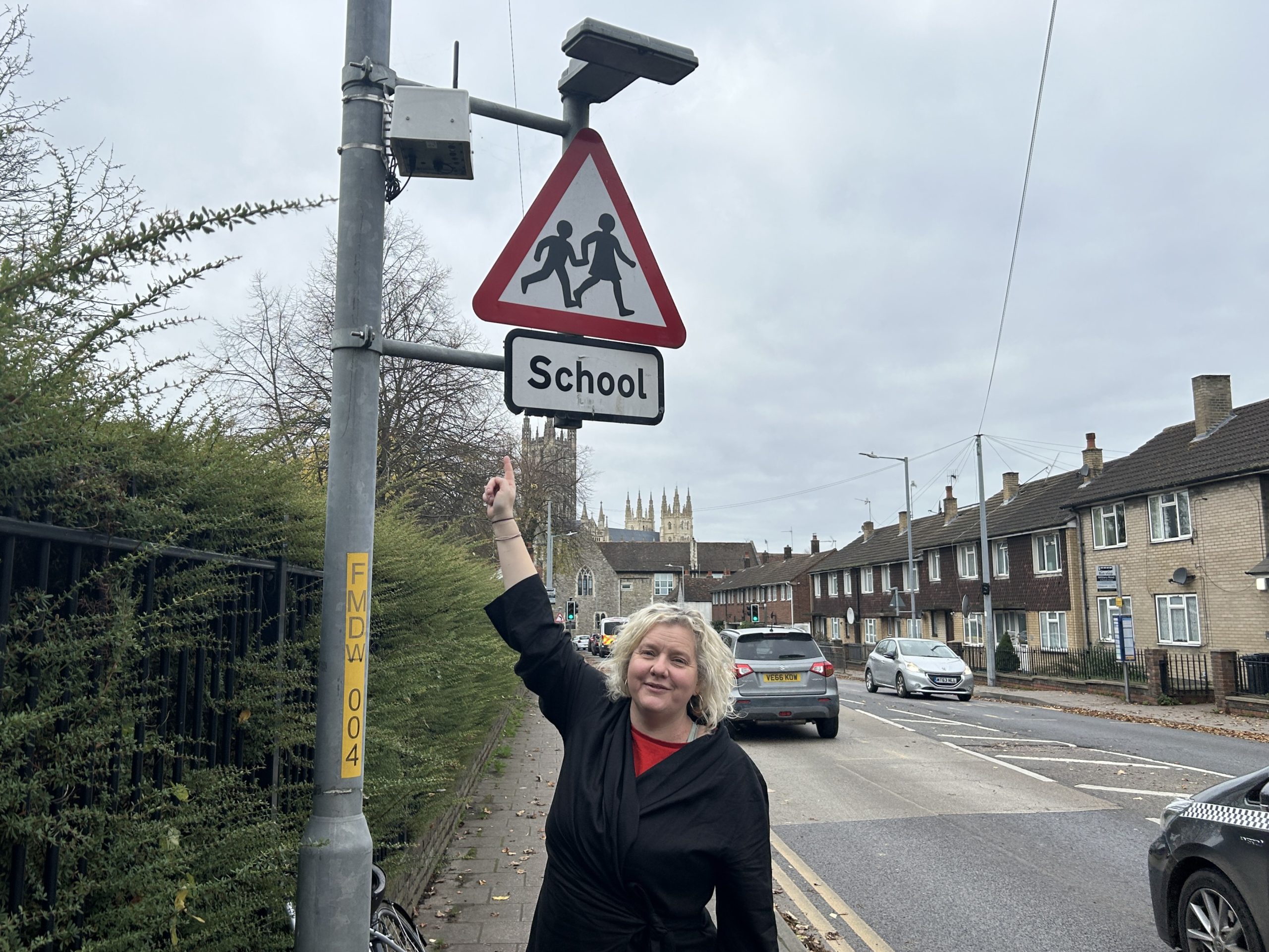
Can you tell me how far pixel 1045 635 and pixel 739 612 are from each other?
50.0 m

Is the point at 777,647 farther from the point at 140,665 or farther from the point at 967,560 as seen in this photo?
the point at 967,560

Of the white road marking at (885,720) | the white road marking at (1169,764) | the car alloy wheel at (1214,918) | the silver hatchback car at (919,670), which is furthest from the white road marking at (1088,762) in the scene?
the silver hatchback car at (919,670)

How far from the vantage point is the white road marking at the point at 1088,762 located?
1192cm

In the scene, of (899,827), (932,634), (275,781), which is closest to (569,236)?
(275,781)

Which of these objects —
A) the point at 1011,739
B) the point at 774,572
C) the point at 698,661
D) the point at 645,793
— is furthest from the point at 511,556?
the point at 774,572

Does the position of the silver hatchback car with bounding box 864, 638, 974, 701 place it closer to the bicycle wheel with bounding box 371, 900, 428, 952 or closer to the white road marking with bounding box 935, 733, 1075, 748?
the white road marking with bounding box 935, 733, 1075, 748

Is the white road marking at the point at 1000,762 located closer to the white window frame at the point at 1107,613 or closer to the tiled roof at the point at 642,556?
the white window frame at the point at 1107,613

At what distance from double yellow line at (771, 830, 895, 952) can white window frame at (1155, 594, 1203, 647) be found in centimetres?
2469

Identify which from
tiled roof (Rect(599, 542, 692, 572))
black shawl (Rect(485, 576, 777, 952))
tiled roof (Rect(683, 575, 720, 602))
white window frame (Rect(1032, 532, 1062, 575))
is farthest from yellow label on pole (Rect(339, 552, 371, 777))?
tiled roof (Rect(599, 542, 692, 572))

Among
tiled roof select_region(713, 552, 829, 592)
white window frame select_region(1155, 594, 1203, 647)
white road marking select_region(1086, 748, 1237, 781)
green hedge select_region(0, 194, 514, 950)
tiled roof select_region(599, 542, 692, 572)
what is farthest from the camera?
tiled roof select_region(599, 542, 692, 572)

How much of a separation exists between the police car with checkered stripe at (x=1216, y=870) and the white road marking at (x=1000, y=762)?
241 inches

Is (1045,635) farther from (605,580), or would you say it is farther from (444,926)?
(605,580)

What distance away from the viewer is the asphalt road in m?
5.83

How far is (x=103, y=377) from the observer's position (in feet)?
7.93
